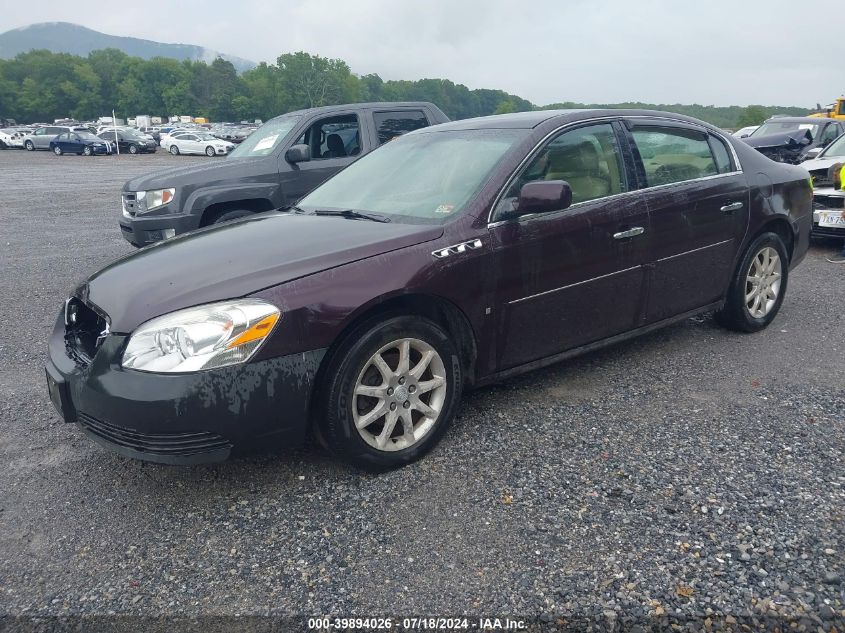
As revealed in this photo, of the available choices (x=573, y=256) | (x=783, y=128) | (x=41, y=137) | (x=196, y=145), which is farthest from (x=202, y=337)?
(x=41, y=137)

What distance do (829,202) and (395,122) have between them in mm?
5151

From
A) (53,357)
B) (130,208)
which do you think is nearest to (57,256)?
(130,208)

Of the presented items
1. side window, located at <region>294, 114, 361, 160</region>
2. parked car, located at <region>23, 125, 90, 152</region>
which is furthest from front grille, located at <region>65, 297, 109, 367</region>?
parked car, located at <region>23, 125, 90, 152</region>

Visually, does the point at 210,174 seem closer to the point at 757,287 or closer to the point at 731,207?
the point at 731,207

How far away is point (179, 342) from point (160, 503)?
0.79 metres

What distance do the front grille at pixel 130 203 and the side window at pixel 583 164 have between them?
538cm

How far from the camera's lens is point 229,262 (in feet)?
10.4

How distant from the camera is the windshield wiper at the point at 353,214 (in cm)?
368

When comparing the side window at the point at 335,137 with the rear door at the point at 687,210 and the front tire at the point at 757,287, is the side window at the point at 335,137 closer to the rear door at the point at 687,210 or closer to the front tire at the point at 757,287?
the rear door at the point at 687,210

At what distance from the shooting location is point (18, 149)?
155ft

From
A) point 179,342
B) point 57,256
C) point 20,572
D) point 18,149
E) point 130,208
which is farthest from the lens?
point 18,149

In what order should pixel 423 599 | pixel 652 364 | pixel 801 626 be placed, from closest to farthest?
pixel 801 626 < pixel 423 599 < pixel 652 364

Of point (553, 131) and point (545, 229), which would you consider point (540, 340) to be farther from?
point (553, 131)

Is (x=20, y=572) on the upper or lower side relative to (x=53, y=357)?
lower
